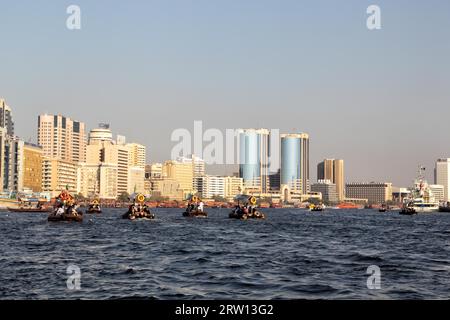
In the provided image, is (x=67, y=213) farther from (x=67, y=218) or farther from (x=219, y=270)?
(x=219, y=270)

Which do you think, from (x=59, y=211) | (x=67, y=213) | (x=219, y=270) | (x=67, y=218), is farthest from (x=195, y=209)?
(x=219, y=270)

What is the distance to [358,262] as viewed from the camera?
47.3 metres

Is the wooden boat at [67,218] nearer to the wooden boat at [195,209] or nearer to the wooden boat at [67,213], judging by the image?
the wooden boat at [67,213]

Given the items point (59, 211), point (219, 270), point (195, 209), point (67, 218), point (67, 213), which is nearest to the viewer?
point (219, 270)

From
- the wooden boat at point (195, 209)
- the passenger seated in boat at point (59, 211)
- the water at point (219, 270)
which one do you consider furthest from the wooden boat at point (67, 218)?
the water at point (219, 270)

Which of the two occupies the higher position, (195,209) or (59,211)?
(59,211)

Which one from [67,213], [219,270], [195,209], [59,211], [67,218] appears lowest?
[219,270]

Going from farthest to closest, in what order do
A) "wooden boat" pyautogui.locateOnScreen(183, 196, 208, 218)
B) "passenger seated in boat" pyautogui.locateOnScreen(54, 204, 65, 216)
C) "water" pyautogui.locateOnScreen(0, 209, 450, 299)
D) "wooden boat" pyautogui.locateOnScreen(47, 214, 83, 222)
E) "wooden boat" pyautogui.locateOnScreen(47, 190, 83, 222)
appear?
"wooden boat" pyautogui.locateOnScreen(183, 196, 208, 218) → "passenger seated in boat" pyautogui.locateOnScreen(54, 204, 65, 216) → "wooden boat" pyautogui.locateOnScreen(47, 190, 83, 222) → "wooden boat" pyautogui.locateOnScreen(47, 214, 83, 222) → "water" pyautogui.locateOnScreen(0, 209, 450, 299)

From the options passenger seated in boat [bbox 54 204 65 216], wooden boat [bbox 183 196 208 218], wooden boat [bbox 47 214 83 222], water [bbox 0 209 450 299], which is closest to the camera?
water [bbox 0 209 450 299]

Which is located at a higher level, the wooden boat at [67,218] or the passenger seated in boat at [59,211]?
the passenger seated in boat at [59,211]

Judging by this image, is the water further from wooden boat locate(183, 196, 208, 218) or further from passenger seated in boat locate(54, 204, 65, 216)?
wooden boat locate(183, 196, 208, 218)

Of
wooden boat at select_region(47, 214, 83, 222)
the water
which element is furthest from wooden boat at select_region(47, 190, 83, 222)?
the water
